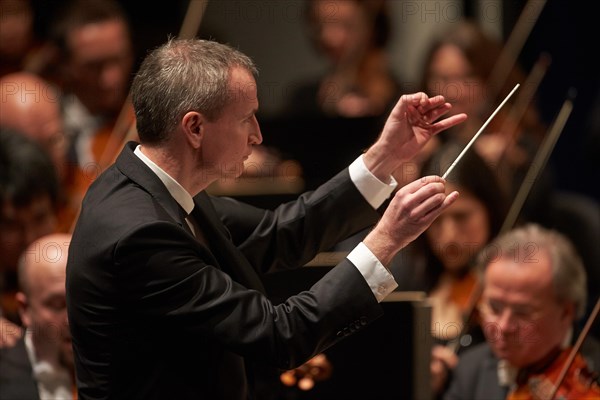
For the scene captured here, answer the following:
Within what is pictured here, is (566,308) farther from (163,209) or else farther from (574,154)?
(574,154)

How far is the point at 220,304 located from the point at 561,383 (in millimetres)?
841

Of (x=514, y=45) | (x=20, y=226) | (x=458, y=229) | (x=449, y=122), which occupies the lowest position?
(x=20, y=226)

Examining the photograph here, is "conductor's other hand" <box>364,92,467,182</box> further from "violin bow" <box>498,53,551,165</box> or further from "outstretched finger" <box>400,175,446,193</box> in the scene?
"violin bow" <box>498,53,551,165</box>

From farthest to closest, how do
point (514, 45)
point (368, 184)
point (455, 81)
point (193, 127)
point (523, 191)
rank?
point (514, 45), point (455, 81), point (523, 191), point (368, 184), point (193, 127)

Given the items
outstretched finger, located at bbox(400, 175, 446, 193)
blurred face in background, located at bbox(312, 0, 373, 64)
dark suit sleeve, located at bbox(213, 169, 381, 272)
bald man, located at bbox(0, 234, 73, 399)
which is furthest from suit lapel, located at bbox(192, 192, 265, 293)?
blurred face in background, located at bbox(312, 0, 373, 64)

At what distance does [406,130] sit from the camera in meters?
2.22

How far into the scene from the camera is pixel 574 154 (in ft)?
14.8

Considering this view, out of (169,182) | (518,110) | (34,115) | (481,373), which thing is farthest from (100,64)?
(169,182)

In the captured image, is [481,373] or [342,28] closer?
[481,373]

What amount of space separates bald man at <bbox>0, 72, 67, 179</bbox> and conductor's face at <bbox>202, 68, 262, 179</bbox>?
1.66 metres

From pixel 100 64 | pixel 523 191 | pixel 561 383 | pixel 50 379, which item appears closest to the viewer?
pixel 561 383

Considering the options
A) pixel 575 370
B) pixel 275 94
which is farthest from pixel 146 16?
pixel 575 370

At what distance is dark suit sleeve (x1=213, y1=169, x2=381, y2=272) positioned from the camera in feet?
7.57

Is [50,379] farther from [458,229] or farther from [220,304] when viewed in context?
[458,229]
